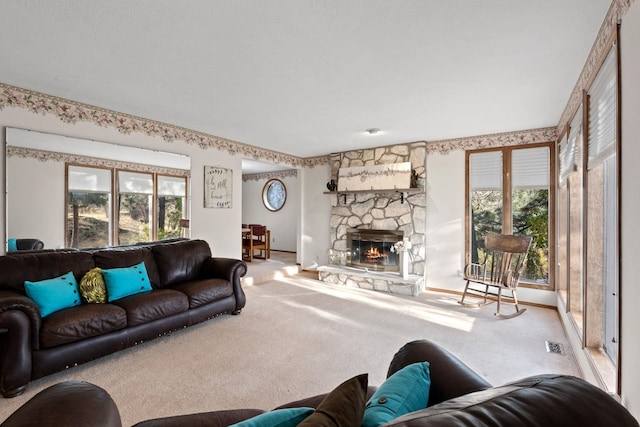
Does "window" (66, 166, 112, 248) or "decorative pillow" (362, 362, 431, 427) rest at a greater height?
"window" (66, 166, 112, 248)

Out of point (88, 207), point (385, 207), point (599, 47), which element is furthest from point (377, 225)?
point (88, 207)

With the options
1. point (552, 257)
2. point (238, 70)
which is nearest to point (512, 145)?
point (552, 257)

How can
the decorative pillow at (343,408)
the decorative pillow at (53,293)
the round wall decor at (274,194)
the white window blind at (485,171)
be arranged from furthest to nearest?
1. the round wall decor at (274,194)
2. the white window blind at (485,171)
3. the decorative pillow at (53,293)
4. the decorative pillow at (343,408)

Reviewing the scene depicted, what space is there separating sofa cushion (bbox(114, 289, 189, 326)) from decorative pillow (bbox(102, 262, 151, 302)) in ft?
0.28

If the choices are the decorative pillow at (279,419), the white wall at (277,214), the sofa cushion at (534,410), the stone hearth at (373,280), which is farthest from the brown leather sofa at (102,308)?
the white wall at (277,214)

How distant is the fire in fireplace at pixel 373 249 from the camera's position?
5.09 metres

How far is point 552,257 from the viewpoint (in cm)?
398

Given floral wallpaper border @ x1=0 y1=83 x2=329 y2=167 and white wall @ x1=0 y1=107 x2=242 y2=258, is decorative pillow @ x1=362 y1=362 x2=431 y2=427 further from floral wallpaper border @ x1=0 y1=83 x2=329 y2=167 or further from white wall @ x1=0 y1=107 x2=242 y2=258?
floral wallpaper border @ x1=0 y1=83 x2=329 y2=167

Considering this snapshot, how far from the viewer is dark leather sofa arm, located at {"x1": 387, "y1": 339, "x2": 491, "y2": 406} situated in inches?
38.4

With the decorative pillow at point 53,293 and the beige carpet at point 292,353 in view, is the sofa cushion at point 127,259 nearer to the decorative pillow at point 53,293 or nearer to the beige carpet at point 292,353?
the decorative pillow at point 53,293

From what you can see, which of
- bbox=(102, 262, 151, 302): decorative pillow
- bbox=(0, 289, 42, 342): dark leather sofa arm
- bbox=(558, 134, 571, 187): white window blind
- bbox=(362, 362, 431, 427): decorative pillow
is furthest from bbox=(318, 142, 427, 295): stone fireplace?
bbox=(0, 289, 42, 342): dark leather sofa arm

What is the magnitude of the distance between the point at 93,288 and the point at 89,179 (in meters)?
1.42

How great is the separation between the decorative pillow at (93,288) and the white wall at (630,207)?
365 centimetres

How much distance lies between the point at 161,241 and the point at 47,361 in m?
1.91
